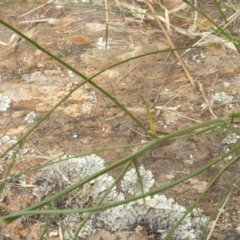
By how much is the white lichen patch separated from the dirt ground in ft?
0.07

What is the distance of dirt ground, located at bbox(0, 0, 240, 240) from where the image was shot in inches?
41.6

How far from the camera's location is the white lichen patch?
1.02 meters

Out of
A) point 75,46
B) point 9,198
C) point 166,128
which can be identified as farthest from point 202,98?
point 9,198

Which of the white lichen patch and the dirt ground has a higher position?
the dirt ground

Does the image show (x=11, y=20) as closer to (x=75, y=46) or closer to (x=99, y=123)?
(x=75, y=46)

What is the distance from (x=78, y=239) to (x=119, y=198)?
123 mm

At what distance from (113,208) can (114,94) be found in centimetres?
24

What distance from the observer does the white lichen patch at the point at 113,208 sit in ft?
3.34

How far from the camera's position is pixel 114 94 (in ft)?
3.33

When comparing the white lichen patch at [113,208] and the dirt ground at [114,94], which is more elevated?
the dirt ground at [114,94]

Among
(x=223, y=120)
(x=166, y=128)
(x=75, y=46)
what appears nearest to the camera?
(x=223, y=120)

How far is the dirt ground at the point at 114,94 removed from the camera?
3.46 ft

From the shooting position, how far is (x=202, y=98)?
1135 millimetres

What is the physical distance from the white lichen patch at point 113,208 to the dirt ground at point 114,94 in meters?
0.02
